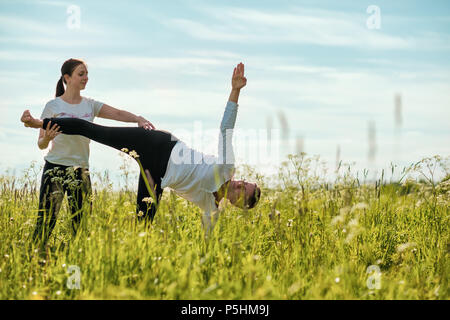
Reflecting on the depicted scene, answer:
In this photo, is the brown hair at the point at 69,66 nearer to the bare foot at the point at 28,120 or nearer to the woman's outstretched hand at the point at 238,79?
the bare foot at the point at 28,120

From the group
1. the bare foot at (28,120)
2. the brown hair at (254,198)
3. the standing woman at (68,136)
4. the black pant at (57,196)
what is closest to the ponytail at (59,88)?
the standing woman at (68,136)

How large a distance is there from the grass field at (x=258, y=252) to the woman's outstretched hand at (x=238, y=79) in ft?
3.54

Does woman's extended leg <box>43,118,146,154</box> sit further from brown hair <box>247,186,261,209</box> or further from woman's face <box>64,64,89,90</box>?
brown hair <box>247,186,261,209</box>

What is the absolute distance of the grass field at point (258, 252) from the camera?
3.50 metres

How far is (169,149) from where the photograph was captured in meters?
5.50

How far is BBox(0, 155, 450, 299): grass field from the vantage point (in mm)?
3498

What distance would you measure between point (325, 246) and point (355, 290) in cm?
94

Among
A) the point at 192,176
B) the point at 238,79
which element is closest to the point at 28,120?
the point at 192,176

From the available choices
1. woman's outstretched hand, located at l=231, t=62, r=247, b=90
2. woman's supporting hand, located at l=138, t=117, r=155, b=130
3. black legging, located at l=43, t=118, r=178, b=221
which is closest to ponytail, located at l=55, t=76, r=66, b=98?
black legging, located at l=43, t=118, r=178, b=221

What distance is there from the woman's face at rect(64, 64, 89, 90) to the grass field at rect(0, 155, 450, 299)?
5.74ft

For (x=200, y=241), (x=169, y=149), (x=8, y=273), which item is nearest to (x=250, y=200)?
(x=200, y=241)

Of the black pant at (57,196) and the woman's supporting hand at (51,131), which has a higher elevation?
the woman's supporting hand at (51,131)

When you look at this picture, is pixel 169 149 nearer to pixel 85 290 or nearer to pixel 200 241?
pixel 200 241

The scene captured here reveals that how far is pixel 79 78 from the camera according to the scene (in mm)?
6008
